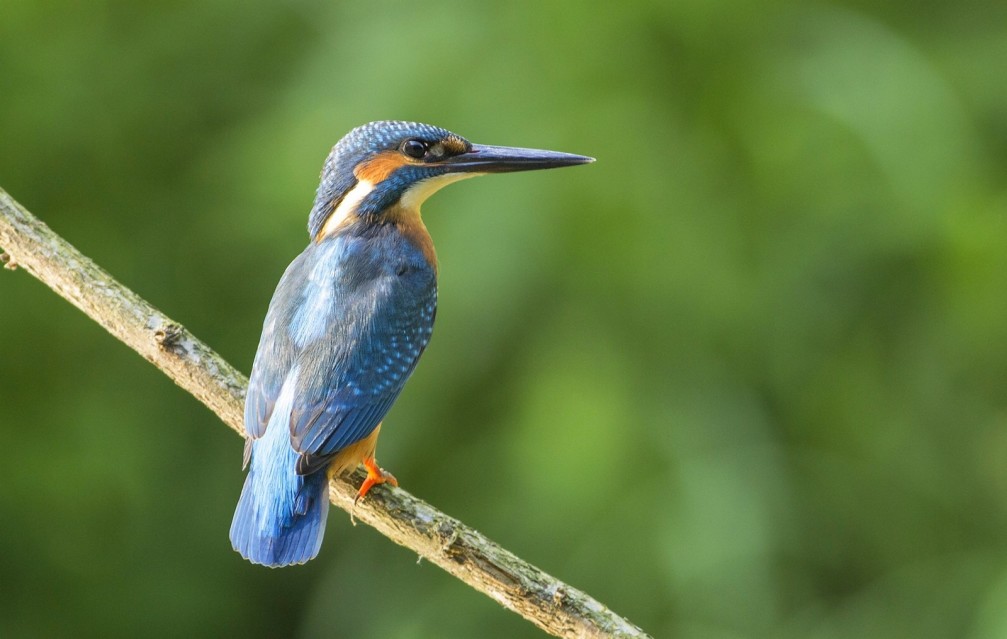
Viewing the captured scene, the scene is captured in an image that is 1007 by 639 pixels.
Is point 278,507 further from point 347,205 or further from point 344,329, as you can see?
point 347,205

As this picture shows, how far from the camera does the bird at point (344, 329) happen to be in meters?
2.77

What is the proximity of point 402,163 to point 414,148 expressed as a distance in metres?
0.05

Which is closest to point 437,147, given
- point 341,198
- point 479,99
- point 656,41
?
point 341,198

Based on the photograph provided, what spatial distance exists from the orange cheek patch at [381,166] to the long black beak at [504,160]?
12 cm

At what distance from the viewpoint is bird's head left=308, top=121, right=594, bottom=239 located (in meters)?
3.19

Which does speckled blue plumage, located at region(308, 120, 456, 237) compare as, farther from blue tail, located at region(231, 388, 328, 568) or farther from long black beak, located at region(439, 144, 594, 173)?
blue tail, located at region(231, 388, 328, 568)

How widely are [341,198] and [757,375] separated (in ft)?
4.88

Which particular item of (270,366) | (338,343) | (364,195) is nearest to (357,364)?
(338,343)

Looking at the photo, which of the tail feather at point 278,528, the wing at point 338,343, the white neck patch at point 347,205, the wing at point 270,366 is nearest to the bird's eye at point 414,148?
the white neck patch at point 347,205

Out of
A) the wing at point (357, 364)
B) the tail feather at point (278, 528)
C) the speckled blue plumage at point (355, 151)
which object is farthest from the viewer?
the speckled blue plumage at point (355, 151)

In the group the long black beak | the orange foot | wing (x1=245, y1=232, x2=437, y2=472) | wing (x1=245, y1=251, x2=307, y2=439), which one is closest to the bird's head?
the long black beak

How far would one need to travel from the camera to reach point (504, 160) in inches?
126

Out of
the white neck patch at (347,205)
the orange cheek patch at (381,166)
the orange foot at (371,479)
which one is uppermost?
the orange cheek patch at (381,166)

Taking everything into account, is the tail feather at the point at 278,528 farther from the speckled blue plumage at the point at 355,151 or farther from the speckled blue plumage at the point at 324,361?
the speckled blue plumage at the point at 355,151
